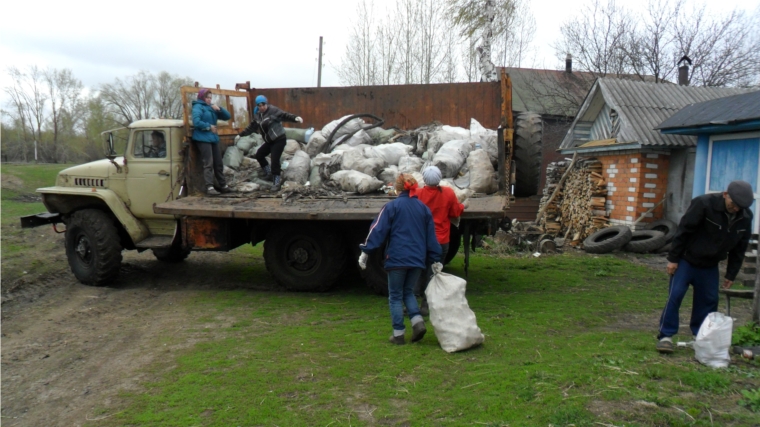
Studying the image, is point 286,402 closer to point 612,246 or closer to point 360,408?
point 360,408

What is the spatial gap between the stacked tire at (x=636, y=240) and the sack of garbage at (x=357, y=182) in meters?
6.56

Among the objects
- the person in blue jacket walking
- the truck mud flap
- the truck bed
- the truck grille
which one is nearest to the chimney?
the truck bed

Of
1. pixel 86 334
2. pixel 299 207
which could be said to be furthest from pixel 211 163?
pixel 86 334

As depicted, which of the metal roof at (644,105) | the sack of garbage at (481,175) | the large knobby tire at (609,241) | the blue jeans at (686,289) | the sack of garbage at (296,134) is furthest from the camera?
the metal roof at (644,105)

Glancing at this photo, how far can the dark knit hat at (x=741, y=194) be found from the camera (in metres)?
4.87

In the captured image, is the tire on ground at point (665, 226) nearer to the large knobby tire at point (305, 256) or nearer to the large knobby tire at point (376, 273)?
the large knobby tire at point (376, 273)

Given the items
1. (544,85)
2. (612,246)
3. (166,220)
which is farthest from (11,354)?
(544,85)

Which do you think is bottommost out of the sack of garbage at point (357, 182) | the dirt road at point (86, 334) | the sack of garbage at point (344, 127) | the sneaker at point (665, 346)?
the dirt road at point (86, 334)

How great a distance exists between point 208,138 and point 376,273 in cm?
307

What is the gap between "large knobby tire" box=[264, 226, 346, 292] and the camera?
25.4 ft

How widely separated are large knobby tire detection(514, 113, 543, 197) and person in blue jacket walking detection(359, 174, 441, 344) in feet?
8.18

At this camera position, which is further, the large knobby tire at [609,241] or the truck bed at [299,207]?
the large knobby tire at [609,241]

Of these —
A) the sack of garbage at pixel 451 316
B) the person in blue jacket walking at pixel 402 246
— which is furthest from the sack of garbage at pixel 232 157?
the sack of garbage at pixel 451 316

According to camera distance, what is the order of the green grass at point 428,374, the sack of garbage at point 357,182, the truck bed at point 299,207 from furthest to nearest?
1. the sack of garbage at point 357,182
2. the truck bed at point 299,207
3. the green grass at point 428,374
